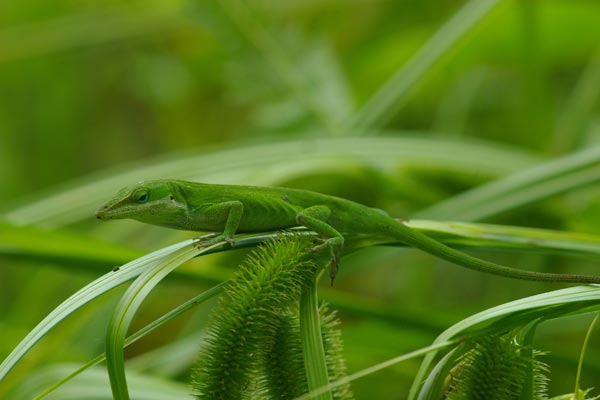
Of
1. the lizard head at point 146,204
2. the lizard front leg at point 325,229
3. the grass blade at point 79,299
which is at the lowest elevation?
the grass blade at point 79,299

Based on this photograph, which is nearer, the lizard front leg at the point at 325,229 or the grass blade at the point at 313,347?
the grass blade at the point at 313,347

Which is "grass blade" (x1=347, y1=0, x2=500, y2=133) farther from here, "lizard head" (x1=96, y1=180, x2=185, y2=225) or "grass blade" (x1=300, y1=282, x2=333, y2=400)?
"grass blade" (x1=300, y1=282, x2=333, y2=400)

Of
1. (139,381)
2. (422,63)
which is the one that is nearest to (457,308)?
(422,63)

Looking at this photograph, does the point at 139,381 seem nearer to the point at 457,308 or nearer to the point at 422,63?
the point at 457,308

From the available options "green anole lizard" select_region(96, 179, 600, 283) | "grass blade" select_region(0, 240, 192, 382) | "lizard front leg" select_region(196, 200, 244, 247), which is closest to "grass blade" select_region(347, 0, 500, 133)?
"green anole lizard" select_region(96, 179, 600, 283)

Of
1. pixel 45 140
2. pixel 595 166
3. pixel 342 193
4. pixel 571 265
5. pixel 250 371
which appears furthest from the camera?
pixel 45 140

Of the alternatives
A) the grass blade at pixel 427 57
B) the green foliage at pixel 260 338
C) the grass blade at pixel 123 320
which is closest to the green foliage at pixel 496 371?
the green foliage at pixel 260 338

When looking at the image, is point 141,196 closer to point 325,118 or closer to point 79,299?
point 79,299

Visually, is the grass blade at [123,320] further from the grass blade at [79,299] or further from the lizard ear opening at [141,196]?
the lizard ear opening at [141,196]
